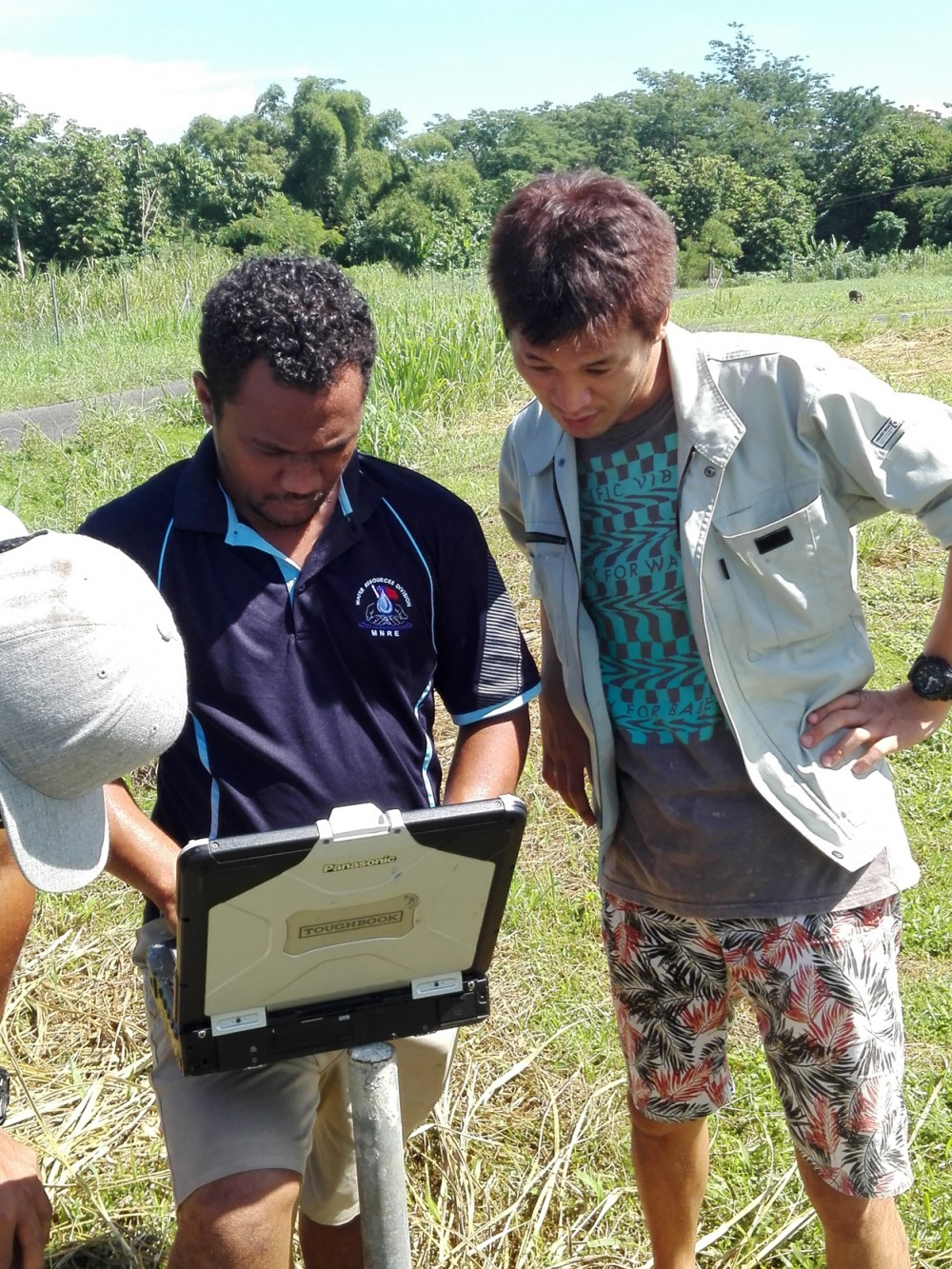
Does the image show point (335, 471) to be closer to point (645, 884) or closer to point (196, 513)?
point (196, 513)

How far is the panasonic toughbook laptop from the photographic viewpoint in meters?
1.50

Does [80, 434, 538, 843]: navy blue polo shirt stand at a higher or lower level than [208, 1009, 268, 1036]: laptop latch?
higher

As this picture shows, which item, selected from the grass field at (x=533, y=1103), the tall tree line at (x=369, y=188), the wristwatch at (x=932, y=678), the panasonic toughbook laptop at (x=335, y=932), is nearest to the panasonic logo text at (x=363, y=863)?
the panasonic toughbook laptop at (x=335, y=932)

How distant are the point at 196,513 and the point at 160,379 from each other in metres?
13.3

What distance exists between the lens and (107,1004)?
351 centimetres

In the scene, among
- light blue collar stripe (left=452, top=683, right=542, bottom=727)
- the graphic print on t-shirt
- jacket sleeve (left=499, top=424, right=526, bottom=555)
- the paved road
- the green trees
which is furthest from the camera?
the green trees

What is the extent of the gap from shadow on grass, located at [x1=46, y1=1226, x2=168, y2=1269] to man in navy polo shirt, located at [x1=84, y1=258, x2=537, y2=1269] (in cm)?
85

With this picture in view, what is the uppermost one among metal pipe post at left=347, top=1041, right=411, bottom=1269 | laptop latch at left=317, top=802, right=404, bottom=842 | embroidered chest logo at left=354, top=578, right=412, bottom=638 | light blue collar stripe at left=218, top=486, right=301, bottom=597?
light blue collar stripe at left=218, top=486, right=301, bottom=597

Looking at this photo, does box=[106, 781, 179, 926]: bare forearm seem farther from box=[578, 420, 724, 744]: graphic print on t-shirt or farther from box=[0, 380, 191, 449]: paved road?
box=[0, 380, 191, 449]: paved road

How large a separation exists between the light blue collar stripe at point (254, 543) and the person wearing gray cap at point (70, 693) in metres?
0.43

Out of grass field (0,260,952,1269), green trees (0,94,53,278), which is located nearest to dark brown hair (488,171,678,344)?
grass field (0,260,952,1269)

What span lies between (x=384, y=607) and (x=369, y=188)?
51407 mm

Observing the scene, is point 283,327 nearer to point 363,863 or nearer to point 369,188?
point 363,863

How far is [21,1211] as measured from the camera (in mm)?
1660
